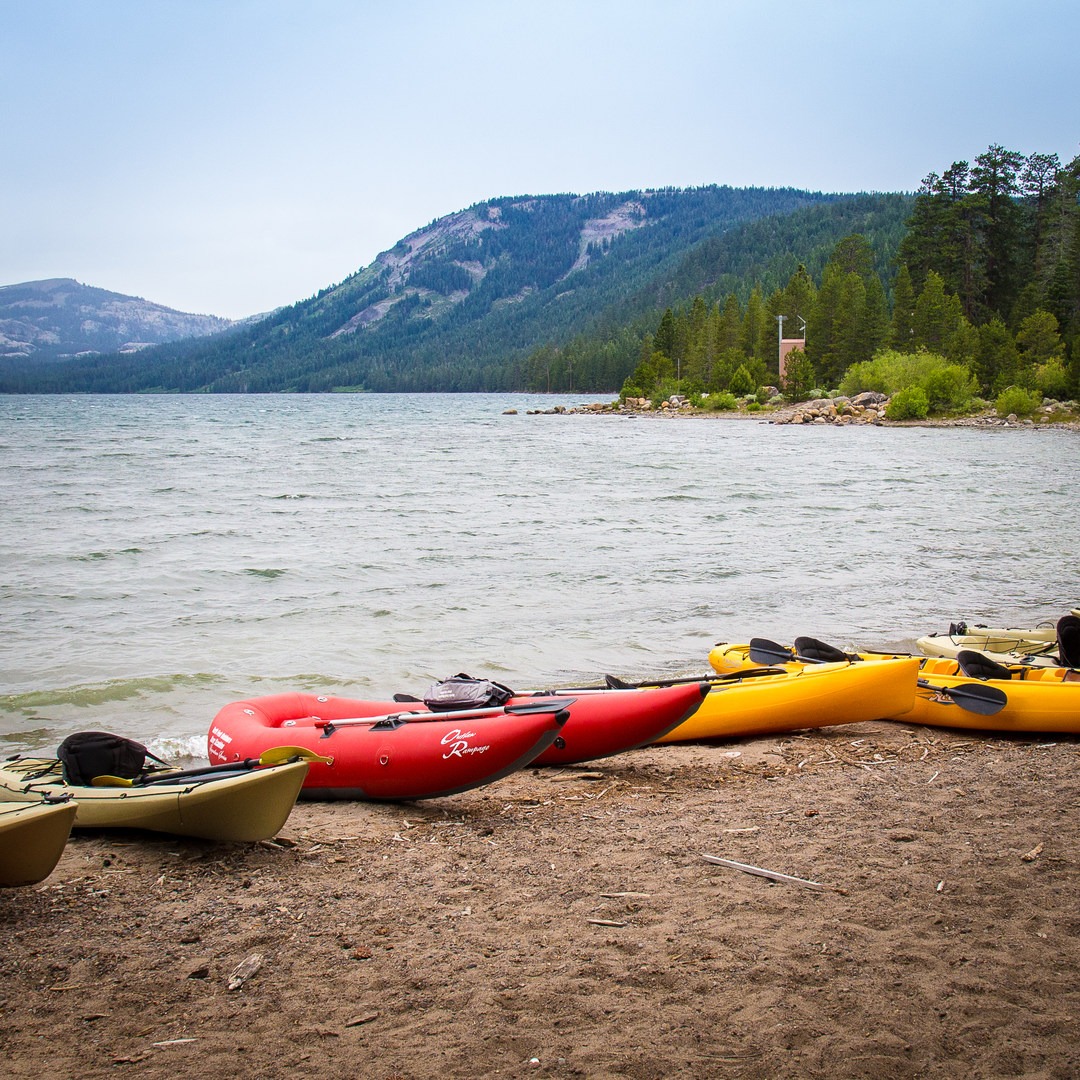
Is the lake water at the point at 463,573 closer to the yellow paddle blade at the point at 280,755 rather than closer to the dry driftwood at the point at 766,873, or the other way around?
the yellow paddle blade at the point at 280,755

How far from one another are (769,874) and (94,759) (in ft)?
12.2

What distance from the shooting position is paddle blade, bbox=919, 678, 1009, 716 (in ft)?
22.7

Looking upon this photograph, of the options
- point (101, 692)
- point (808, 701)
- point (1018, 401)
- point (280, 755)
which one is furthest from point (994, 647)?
point (1018, 401)

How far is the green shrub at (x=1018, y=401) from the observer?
5344 cm

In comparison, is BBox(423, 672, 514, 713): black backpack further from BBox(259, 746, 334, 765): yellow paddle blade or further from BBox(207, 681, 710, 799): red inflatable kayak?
BBox(259, 746, 334, 765): yellow paddle blade

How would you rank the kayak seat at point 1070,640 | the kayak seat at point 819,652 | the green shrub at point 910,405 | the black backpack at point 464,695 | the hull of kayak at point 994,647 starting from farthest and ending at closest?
the green shrub at point 910,405 < the hull of kayak at point 994,647 < the kayak seat at point 819,652 < the kayak seat at point 1070,640 < the black backpack at point 464,695

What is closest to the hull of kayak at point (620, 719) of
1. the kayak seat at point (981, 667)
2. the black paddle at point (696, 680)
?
the black paddle at point (696, 680)

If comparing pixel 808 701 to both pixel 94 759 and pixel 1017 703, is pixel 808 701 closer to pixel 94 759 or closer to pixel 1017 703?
pixel 1017 703

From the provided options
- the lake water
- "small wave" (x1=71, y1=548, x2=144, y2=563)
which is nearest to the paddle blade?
the lake water

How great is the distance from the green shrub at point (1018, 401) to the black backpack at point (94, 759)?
57.1 m

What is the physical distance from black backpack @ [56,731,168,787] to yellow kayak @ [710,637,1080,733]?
4784 millimetres

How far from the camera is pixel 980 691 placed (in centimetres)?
703

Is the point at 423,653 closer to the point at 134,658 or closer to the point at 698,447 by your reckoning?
the point at 134,658

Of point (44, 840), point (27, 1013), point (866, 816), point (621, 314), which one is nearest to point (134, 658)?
point (44, 840)
